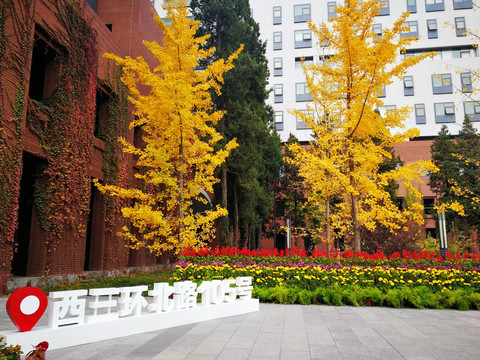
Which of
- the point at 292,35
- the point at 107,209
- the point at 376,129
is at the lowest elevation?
the point at 107,209

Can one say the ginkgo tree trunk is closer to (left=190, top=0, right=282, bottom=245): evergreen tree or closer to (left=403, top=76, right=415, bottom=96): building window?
(left=190, top=0, right=282, bottom=245): evergreen tree

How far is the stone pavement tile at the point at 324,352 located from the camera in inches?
187

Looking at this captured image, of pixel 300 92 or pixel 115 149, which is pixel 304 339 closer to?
pixel 115 149

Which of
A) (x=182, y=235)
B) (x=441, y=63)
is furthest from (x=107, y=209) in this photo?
(x=441, y=63)

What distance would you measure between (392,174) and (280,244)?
2647cm

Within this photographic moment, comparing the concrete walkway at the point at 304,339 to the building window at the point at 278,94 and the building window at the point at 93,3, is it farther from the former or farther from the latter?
the building window at the point at 278,94

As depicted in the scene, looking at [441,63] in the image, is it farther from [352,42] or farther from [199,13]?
[352,42]

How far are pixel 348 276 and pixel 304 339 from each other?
503cm

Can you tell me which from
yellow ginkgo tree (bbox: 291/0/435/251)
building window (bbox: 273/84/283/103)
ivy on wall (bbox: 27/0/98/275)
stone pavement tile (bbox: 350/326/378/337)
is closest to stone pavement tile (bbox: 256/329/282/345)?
stone pavement tile (bbox: 350/326/378/337)

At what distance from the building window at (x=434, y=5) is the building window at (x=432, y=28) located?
1.35 metres

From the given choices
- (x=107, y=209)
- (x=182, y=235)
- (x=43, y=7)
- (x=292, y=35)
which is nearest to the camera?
(x=182, y=235)

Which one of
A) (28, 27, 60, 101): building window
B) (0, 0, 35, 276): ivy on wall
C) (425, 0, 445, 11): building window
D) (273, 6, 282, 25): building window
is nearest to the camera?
(0, 0, 35, 276): ivy on wall

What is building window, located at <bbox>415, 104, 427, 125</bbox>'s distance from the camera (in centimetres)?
3806

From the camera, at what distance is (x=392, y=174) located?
11297 mm
